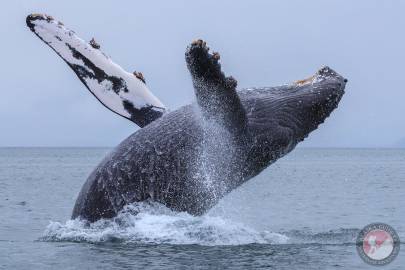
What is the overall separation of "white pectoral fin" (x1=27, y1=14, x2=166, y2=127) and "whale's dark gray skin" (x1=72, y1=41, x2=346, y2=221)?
3.50ft

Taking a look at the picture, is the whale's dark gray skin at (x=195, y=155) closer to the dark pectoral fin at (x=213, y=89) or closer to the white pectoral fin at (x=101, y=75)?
the dark pectoral fin at (x=213, y=89)

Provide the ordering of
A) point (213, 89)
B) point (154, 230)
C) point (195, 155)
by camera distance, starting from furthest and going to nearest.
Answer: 1. point (154, 230)
2. point (195, 155)
3. point (213, 89)

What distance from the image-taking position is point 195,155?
12.0 metres

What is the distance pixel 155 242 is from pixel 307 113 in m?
3.30

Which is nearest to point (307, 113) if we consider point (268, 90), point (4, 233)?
point (268, 90)

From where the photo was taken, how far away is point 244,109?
11.5 m

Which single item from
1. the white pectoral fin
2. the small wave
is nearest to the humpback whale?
the small wave

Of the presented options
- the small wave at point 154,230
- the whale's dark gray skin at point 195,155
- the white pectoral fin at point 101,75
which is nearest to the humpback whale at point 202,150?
the whale's dark gray skin at point 195,155

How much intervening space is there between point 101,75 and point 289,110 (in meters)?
3.44

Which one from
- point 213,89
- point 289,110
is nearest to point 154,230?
point 289,110

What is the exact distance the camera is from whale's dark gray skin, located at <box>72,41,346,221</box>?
39.4ft

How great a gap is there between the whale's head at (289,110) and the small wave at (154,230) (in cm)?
178

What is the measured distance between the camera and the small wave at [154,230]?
12188mm

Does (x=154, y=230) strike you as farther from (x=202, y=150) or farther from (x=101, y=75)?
(x=101, y=75)
